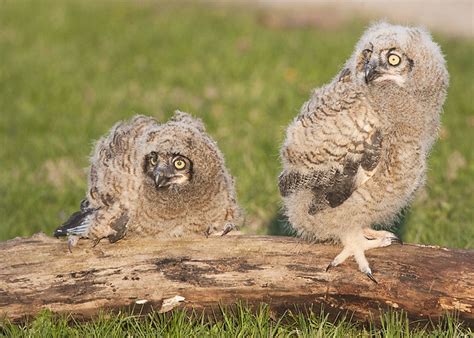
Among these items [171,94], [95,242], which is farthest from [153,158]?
[171,94]

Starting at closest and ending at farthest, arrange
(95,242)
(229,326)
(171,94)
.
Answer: (229,326), (95,242), (171,94)

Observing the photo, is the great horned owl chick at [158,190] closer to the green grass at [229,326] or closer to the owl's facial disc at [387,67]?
the green grass at [229,326]

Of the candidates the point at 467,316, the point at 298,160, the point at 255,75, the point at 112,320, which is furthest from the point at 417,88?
the point at 255,75

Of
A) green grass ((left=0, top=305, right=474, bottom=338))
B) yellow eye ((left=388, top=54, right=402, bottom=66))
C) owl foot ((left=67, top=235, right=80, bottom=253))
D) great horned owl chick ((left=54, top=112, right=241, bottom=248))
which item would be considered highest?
yellow eye ((left=388, top=54, right=402, bottom=66))

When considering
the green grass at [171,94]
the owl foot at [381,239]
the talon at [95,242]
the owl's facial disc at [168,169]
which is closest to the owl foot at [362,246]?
the owl foot at [381,239]

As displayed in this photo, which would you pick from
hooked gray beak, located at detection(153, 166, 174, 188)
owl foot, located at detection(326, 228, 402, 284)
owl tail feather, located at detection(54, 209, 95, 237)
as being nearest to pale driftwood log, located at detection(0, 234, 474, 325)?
owl foot, located at detection(326, 228, 402, 284)

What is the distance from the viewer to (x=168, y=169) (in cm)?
565

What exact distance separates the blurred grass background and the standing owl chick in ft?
6.11

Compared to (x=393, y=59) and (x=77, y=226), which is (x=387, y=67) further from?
(x=77, y=226)

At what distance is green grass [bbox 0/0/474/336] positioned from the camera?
26.7ft

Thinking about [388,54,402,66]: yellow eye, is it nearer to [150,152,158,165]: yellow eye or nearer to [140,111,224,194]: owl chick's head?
[140,111,224,194]: owl chick's head

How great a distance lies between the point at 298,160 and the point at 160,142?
98cm

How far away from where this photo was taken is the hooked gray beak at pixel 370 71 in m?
5.05

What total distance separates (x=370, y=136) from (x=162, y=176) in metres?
1.45
